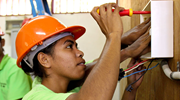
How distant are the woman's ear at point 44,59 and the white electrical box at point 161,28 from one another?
601 mm

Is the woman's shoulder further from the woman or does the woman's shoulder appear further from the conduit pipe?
the conduit pipe

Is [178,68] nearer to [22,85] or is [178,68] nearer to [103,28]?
[103,28]

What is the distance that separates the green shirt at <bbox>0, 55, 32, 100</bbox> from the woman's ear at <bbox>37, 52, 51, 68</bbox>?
0.61 metres

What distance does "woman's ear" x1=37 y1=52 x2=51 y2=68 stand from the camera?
1.03 m

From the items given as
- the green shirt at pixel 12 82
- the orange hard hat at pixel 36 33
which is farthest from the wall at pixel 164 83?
the green shirt at pixel 12 82

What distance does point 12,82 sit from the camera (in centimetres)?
150

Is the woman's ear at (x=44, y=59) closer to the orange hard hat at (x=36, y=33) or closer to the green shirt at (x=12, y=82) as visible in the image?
the orange hard hat at (x=36, y=33)

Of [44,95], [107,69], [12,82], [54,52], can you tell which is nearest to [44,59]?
[54,52]

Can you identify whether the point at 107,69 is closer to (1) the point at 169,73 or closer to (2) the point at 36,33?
(1) the point at 169,73

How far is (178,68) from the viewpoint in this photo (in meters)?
0.72

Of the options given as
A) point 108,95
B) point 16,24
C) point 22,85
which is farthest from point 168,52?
point 16,24

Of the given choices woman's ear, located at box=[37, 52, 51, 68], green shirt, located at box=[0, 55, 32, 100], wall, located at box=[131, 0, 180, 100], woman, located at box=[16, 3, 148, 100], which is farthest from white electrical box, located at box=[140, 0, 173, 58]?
green shirt, located at box=[0, 55, 32, 100]

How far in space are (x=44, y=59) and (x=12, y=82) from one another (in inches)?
26.2

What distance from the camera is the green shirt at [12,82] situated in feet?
4.83
